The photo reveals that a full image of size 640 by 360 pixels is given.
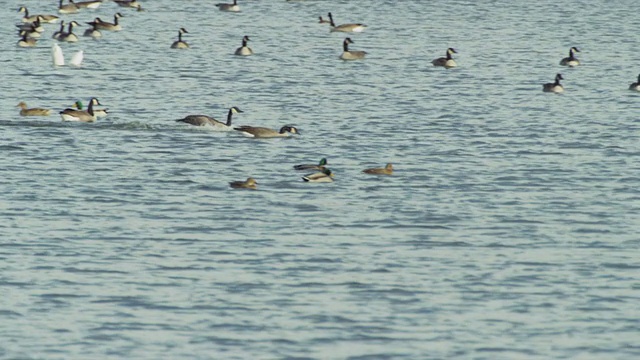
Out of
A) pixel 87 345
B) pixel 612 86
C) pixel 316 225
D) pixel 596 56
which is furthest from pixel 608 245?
pixel 596 56

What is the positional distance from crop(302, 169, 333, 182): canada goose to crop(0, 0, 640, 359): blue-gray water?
10.9 inches

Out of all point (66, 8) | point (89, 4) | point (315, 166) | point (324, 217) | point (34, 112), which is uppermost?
point (324, 217)

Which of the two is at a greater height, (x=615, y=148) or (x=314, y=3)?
(x=615, y=148)

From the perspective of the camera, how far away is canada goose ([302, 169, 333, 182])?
35.8m

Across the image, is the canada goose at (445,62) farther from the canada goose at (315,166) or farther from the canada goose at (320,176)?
the canada goose at (320,176)

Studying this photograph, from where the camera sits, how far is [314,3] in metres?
108

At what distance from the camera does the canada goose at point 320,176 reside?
117 ft

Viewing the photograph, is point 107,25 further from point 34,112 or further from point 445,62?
point 34,112

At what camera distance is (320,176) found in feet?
118

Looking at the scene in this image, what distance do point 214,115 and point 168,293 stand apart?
25.5 m

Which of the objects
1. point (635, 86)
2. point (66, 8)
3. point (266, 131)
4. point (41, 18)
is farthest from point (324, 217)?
point (66, 8)

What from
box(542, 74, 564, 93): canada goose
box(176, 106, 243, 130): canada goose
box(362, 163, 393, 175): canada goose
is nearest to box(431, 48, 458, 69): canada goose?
box(542, 74, 564, 93): canada goose

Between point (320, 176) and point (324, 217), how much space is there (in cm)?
407

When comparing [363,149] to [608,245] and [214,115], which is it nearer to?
[214,115]
